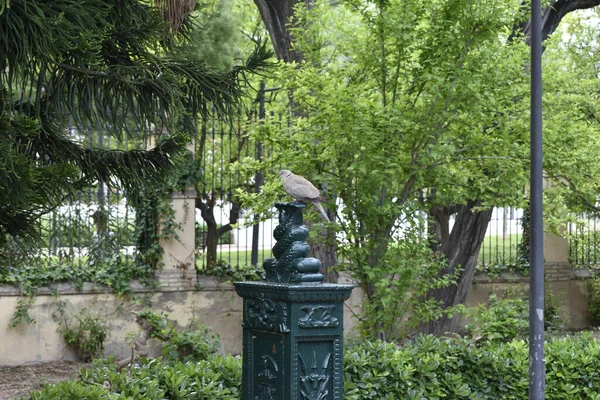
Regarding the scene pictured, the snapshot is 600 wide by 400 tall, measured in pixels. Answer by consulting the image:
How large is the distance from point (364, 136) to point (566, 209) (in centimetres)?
569

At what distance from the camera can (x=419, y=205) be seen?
31.4ft

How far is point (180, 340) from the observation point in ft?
36.0

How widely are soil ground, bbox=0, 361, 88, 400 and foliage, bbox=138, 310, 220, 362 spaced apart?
3.56 feet

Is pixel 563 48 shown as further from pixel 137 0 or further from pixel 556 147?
pixel 137 0

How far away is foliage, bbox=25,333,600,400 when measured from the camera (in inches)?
228

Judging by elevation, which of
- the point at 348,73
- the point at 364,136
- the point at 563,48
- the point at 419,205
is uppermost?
the point at 563,48

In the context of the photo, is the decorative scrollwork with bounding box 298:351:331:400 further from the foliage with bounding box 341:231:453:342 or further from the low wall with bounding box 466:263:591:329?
the low wall with bounding box 466:263:591:329

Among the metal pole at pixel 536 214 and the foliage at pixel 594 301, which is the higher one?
the metal pole at pixel 536 214

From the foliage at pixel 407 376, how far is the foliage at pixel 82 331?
Result: 3866 millimetres

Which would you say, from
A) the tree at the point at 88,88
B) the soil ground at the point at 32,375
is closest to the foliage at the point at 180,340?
the soil ground at the point at 32,375

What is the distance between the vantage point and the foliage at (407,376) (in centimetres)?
578

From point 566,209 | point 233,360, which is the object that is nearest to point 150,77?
point 233,360

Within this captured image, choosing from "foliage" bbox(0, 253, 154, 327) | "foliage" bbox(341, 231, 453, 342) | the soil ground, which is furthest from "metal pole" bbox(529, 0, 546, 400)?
"foliage" bbox(0, 253, 154, 327)

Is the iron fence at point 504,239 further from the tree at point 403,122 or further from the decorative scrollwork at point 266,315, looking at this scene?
the decorative scrollwork at point 266,315
